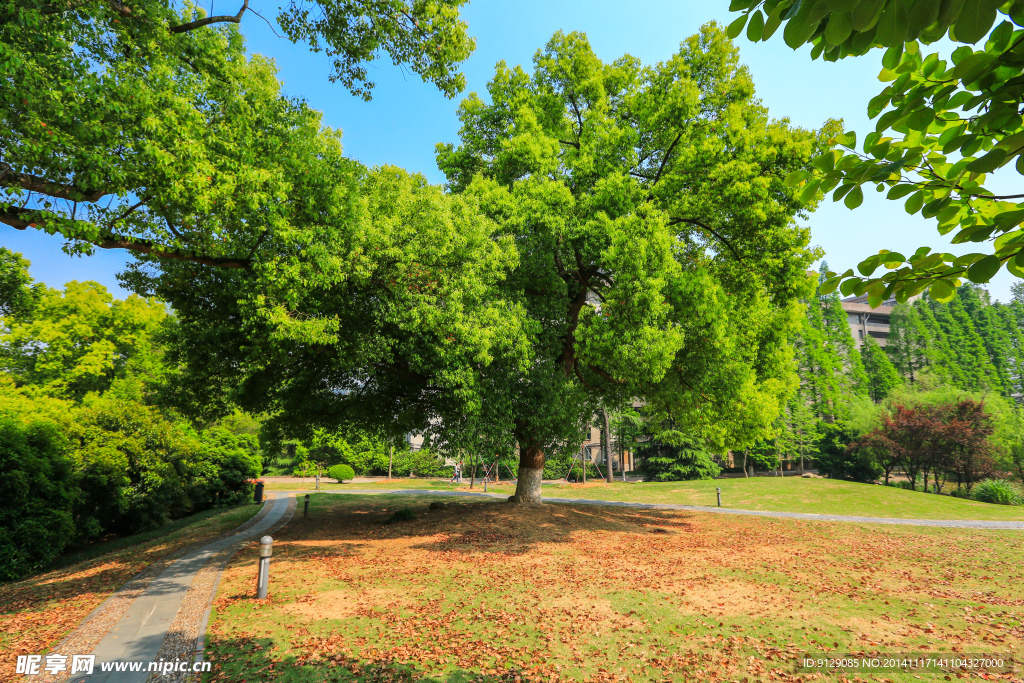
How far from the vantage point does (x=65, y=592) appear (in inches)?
341

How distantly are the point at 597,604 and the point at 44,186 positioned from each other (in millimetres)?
11769

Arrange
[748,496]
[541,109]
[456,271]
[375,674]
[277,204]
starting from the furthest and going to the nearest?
[748,496]
[541,109]
[456,271]
[277,204]
[375,674]

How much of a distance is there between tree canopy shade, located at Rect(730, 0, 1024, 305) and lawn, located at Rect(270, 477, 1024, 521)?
21214mm

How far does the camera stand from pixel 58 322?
28016mm

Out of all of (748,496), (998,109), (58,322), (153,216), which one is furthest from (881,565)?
(58,322)

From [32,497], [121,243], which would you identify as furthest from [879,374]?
[32,497]

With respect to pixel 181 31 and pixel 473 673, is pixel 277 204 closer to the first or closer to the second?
pixel 181 31

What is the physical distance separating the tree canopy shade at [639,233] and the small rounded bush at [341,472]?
23599 mm

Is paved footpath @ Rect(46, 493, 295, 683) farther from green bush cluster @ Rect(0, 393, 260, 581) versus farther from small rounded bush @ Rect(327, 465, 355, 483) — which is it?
small rounded bush @ Rect(327, 465, 355, 483)

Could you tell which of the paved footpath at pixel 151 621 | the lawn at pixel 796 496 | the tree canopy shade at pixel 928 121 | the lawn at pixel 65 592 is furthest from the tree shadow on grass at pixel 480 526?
the tree canopy shade at pixel 928 121

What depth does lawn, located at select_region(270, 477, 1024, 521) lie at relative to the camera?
62.1 feet

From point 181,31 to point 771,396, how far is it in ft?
64.6

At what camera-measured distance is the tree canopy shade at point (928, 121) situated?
1.68 meters

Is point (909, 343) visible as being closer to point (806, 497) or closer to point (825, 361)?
point (825, 361)
